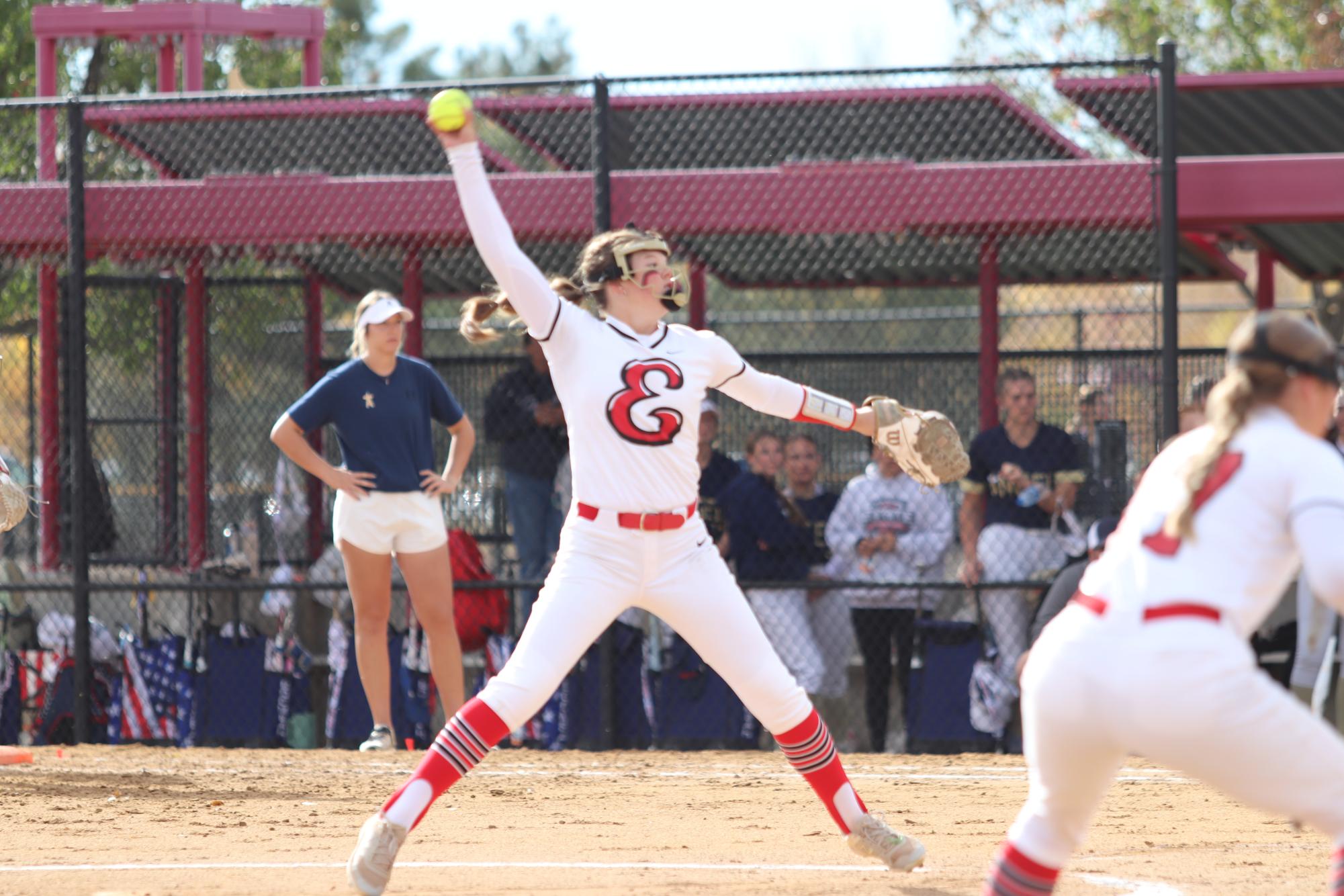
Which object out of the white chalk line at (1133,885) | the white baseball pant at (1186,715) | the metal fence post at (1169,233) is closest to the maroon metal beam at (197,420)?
the metal fence post at (1169,233)

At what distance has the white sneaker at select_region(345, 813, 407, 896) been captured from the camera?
4355 mm

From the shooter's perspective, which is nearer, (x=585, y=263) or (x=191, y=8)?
(x=585, y=263)

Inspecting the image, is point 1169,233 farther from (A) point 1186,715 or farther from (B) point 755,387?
(A) point 1186,715

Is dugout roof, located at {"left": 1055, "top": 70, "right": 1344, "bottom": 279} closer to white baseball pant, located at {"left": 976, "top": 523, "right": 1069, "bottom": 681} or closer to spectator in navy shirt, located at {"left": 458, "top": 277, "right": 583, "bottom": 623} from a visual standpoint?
white baseball pant, located at {"left": 976, "top": 523, "right": 1069, "bottom": 681}

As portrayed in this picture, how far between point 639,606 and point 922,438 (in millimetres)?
1012

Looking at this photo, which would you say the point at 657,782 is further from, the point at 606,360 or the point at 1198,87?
the point at 1198,87

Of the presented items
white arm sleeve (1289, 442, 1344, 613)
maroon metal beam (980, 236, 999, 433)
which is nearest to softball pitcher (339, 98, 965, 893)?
white arm sleeve (1289, 442, 1344, 613)

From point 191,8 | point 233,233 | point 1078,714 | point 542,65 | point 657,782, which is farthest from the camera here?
point 542,65

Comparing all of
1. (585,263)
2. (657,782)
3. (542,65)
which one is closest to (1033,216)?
(657,782)

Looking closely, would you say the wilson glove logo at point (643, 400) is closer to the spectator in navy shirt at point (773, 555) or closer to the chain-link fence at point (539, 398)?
the chain-link fence at point (539, 398)

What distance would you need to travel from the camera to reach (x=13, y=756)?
7367 mm

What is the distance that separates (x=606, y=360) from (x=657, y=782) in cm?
288

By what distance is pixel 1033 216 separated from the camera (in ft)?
27.7

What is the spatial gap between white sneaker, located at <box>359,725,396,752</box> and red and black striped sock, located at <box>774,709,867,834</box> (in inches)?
134
